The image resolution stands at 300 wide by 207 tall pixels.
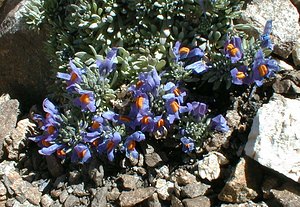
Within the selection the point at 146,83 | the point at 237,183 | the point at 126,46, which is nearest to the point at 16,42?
the point at 126,46

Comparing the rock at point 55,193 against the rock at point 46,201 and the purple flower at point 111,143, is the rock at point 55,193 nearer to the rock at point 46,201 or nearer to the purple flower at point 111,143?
the rock at point 46,201

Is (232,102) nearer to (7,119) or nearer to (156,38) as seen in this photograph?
(156,38)

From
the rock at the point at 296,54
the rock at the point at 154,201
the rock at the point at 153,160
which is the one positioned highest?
the rock at the point at 296,54

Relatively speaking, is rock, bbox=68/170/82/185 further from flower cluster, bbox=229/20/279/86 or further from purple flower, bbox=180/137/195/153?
flower cluster, bbox=229/20/279/86

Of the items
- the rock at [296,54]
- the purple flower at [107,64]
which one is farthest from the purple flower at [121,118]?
the rock at [296,54]

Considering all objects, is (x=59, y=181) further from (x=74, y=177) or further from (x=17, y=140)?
(x=17, y=140)

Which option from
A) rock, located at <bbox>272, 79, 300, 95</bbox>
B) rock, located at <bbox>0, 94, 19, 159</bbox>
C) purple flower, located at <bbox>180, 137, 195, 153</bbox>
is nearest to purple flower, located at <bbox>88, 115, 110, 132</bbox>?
purple flower, located at <bbox>180, 137, 195, 153</bbox>
